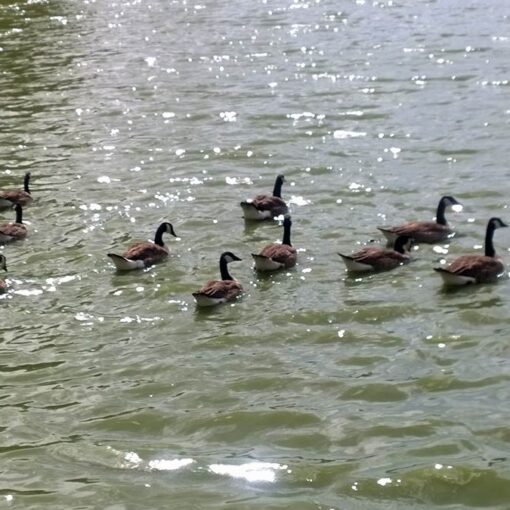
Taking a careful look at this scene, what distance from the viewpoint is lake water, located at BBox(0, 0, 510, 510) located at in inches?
401

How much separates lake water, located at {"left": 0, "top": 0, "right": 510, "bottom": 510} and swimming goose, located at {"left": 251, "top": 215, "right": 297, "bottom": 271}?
0.20 m

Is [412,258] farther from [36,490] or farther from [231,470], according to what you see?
[36,490]

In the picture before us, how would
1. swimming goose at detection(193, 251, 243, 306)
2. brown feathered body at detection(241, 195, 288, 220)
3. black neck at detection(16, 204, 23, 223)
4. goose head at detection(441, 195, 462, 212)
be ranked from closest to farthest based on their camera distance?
1. swimming goose at detection(193, 251, 243, 306)
2. goose head at detection(441, 195, 462, 212)
3. brown feathered body at detection(241, 195, 288, 220)
4. black neck at detection(16, 204, 23, 223)

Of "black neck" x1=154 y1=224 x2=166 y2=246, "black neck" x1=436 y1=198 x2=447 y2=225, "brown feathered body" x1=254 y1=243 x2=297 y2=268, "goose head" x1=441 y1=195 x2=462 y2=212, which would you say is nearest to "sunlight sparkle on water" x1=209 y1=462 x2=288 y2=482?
"brown feathered body" x1=254 y1=243 x2=297 y2=268

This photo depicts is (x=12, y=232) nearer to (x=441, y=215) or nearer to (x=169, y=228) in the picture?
(x=169, y=228)

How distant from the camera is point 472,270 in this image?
14.7 metres

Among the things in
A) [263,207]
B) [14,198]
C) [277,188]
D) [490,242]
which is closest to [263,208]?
[263,207]

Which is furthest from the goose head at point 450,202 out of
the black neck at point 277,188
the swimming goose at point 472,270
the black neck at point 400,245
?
the black neck at point 277,188

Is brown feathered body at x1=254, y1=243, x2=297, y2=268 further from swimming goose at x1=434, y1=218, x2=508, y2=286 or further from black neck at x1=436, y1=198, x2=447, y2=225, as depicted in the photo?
black neck at x1=436, y1=198, x2=447, y2=225

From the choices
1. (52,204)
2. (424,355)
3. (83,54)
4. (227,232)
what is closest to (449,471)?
(424,355)

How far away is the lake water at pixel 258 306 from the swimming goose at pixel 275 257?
0.20 m

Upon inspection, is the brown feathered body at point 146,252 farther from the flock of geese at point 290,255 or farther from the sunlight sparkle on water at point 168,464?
the sunlight sparkle on water at point 168,464

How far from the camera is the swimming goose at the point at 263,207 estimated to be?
61.0 feet

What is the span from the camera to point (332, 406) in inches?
449
